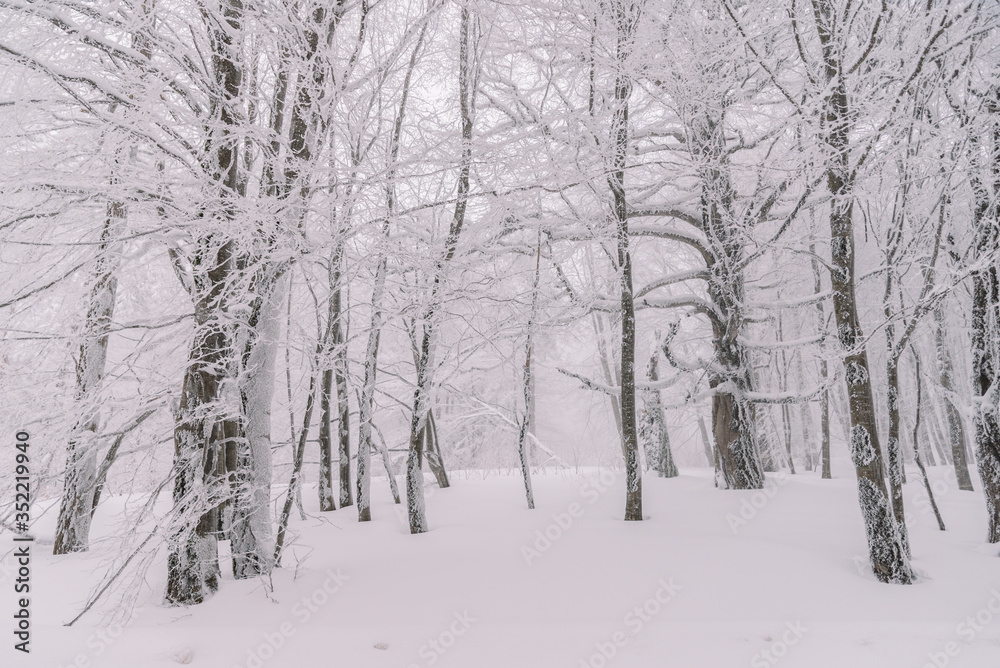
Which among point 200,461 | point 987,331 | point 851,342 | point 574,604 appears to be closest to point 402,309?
point 200,461

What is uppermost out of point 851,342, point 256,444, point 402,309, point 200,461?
→ point 402,309

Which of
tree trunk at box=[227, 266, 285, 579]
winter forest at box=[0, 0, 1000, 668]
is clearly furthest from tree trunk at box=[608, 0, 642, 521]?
tree trunk at box=[227, 266, 285, 579]

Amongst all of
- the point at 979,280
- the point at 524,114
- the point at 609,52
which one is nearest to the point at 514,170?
the point at 609,52

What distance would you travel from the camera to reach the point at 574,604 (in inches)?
160

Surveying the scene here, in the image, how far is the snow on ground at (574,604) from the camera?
3350mm

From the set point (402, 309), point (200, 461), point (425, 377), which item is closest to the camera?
point (200, 461)

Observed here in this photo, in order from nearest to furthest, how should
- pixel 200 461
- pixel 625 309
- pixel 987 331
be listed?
pixel 200 461
pixel 987 331
pixel 625 309

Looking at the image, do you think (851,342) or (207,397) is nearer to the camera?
(207,397)

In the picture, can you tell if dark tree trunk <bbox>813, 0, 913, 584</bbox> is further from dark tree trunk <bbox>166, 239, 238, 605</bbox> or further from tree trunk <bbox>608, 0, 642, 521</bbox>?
dark tree trunk <bbox>166, 239, 238, 605</bbox>

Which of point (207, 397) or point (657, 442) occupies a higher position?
point (207, 397)

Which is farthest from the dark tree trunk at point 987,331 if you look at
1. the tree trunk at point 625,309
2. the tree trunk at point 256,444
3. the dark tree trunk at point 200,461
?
the dark tree trunk at point 200,461

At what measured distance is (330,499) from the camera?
371 inches

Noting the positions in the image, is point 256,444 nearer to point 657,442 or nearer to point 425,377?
point 425,377

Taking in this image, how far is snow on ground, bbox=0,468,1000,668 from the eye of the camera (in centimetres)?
335
